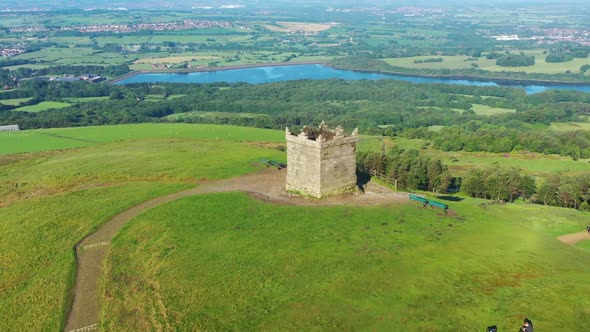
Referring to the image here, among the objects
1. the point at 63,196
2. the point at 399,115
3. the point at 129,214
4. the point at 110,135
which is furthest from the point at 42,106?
the point at 129,214

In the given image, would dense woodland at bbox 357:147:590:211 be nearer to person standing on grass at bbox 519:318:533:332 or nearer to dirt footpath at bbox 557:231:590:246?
dirt footpath at bbox 557:231:590:246

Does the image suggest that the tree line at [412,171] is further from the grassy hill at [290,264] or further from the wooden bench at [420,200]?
the wooden bench at [420,200]

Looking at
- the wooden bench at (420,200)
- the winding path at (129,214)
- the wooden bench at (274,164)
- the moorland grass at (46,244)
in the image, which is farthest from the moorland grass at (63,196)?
the wooden bench at (420,200)

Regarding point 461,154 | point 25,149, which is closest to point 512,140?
point 461,154

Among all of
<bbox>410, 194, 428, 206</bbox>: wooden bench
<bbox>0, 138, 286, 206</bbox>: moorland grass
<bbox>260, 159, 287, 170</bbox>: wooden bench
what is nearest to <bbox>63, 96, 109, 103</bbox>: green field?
<bbox>0, 138, 286, 206</bbox>: moorland grass

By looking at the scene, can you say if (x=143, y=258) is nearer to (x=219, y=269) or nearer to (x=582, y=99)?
(x=219, y=269)

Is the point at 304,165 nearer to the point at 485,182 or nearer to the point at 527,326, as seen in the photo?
the point at 527,326

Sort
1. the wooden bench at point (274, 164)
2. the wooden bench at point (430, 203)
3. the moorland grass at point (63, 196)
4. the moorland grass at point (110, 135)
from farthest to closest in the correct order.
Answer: the moorland grass at point (110, 135) < the wooden bench at point (274, 164) < the wooden bench at point (430, 203) < the moorland grass at point (63, 196)
